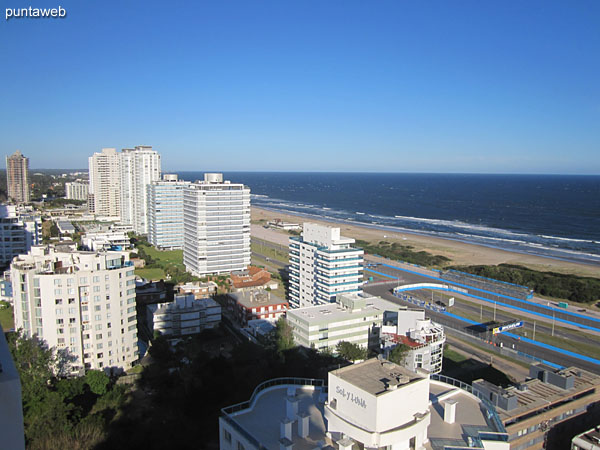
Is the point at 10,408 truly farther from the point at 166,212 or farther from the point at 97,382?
the point at 166,212

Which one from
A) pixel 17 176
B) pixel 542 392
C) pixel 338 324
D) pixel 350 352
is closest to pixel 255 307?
pixel 338 324

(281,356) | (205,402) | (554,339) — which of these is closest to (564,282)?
(554,339)

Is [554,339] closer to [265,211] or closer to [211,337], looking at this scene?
[211,337]

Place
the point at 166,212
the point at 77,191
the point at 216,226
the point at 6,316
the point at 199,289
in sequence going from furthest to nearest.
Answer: the point at 77,191, the point at 166,212, the point at 216,226, the point at 199,289, the point at 6,316

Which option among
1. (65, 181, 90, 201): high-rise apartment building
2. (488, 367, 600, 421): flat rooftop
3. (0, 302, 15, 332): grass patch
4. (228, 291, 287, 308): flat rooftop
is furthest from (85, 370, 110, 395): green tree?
(65, 181, 90, 201): high-rise apartment building

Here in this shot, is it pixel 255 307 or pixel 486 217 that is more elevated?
pixel 486 217

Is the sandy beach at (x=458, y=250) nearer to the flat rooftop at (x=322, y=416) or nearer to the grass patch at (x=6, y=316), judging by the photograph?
the grass patch at (x=6, y=316)
